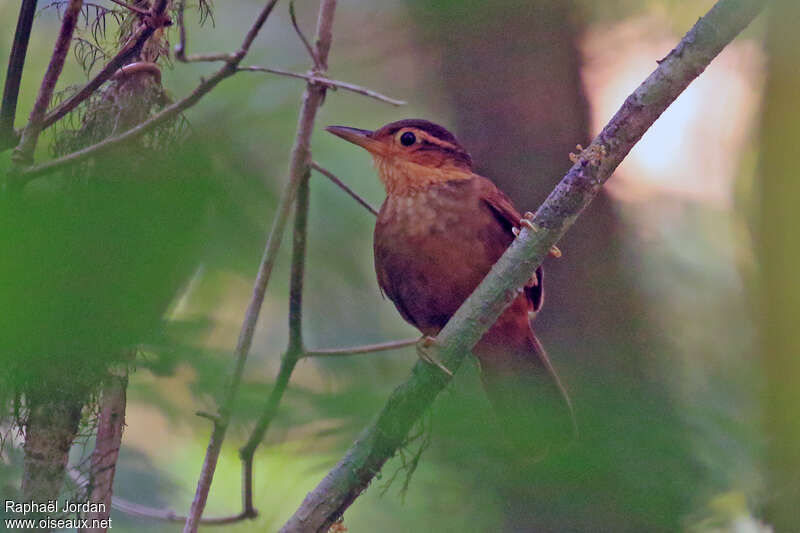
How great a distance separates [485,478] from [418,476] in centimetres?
115

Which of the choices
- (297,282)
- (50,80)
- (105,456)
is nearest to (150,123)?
(50,80)

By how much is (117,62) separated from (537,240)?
1.22 metres

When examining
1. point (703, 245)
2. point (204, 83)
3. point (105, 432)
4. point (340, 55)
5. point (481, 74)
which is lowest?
point (105, 432)

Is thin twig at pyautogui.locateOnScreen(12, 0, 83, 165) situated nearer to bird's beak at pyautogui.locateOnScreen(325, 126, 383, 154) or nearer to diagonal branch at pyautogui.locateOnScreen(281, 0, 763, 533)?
diagonal branch at pyautogui.locateOnScreen(281, 0, 763, 533)

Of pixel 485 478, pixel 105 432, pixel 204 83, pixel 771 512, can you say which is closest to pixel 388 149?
pixel 204 83

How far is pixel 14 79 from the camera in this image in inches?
75.9

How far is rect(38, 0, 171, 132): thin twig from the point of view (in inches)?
87.0

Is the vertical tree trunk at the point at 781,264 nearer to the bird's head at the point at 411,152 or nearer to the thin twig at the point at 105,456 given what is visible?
the bird's head at the point at 411,152

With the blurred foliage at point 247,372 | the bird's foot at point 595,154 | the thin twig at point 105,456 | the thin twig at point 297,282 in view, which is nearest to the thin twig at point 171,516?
the thin twig at point 297,282

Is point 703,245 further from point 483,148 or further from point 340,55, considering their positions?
point 340,55

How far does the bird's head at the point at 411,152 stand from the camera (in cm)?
404

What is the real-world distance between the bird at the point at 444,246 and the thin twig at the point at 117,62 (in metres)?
1.50

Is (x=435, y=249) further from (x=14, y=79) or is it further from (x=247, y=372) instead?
(x=247, y=372)

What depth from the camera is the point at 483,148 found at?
5.38m
